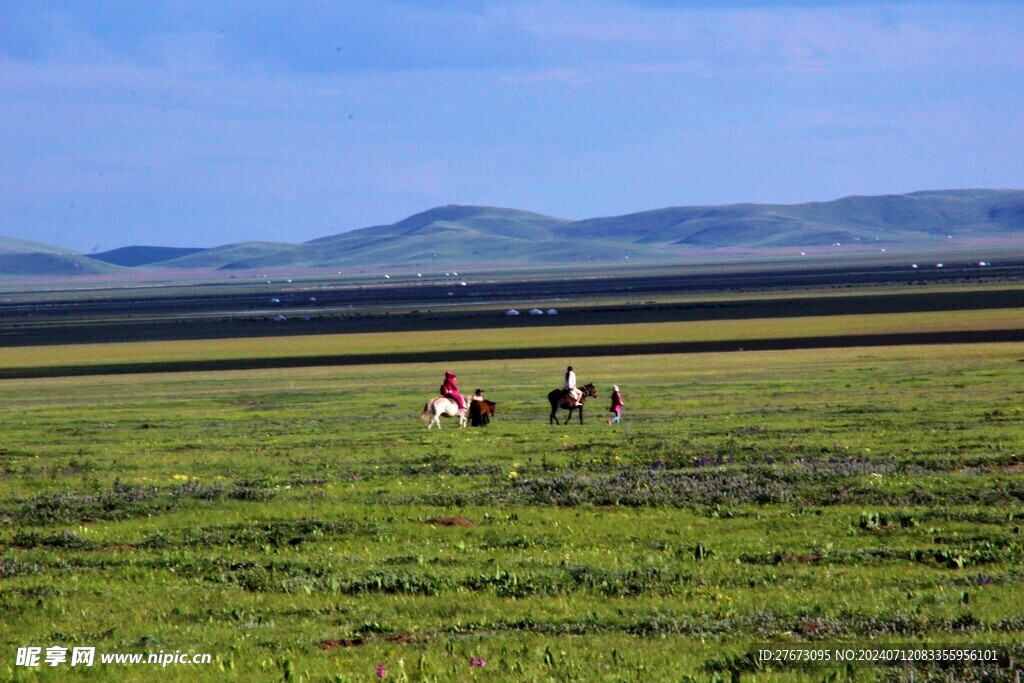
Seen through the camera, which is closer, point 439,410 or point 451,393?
point 439,410

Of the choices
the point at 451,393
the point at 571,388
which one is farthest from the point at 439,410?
the point at 571,388

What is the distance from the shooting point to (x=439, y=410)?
31688 mm

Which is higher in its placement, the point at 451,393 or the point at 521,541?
the point at 451,393

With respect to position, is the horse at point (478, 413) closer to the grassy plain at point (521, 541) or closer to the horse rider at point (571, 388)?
the grassy plain at point (521, 541)

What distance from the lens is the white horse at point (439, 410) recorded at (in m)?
31.7

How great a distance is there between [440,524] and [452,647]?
6411mm

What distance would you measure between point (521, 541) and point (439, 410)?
1644cm

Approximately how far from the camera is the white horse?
104 feet

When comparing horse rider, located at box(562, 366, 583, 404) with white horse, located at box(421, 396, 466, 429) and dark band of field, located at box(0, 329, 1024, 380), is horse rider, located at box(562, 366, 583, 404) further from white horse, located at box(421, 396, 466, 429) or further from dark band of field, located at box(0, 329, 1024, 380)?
dark band of field, located at box(0, 329, 1024, 380)

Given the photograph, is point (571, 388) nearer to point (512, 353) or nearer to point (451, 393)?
point (451, 393)

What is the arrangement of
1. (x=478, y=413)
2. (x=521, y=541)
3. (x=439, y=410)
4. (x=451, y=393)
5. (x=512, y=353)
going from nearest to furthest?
(x=521, y=541), (x=439, y=410), (x=478, y=413), (x=451, y=393), (x=512, y=353)

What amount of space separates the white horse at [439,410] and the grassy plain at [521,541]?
61 centimetres

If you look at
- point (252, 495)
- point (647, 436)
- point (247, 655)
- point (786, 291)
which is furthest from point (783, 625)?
point (786, 291)

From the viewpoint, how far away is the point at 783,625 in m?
10.9
